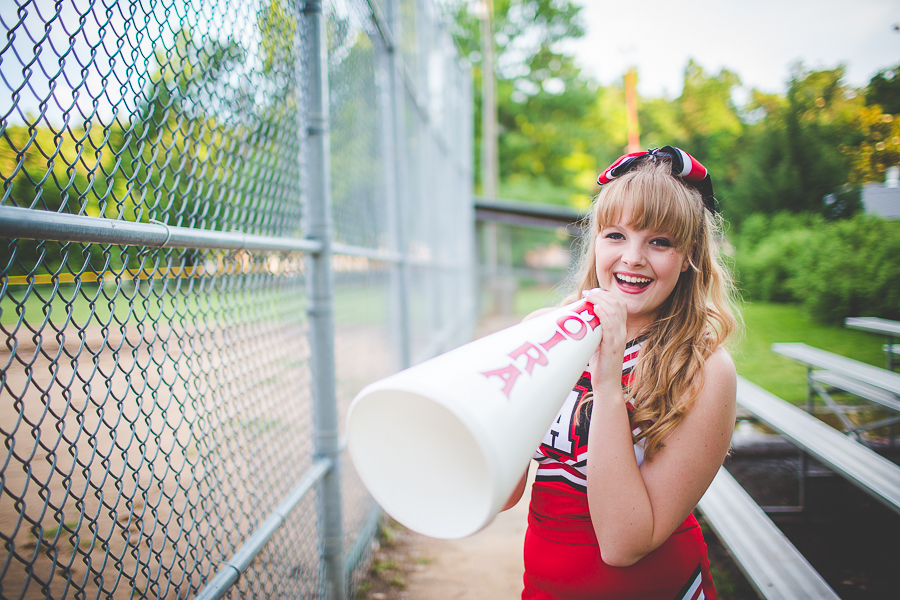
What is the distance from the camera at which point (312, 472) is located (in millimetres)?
2057

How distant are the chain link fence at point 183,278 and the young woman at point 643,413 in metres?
1.01

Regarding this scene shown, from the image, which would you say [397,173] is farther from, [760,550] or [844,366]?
[760,550]

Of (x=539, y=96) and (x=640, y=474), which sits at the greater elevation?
(x=539, y=96)

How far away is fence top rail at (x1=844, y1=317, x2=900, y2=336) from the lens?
7.39ft

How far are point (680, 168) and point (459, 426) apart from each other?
107cm

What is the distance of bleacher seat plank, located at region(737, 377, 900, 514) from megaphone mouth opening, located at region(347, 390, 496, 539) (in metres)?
1.89

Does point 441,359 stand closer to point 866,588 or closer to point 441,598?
point 441,598

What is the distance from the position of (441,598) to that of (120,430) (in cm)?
203

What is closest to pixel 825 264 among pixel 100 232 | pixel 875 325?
pixel 875 325

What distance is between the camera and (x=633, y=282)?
1432 mm

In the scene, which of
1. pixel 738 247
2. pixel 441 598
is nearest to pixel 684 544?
pixel 441 598

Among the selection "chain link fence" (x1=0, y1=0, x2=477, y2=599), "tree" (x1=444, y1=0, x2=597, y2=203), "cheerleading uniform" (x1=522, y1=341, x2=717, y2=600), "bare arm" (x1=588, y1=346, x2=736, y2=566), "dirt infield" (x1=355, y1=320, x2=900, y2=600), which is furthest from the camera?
"tree" (x1=444, y1=0, x2=597, y2=203)

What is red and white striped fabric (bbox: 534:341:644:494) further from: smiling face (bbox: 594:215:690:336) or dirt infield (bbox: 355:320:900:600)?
dirt infield (bbox: 355:320:900:600)

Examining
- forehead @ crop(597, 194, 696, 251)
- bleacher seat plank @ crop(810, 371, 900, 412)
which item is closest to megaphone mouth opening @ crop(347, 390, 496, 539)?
forehead @ crop(597, 194, 696, 251)
